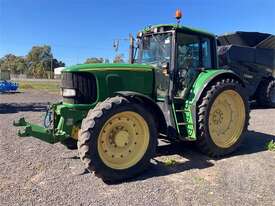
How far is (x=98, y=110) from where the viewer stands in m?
5.05

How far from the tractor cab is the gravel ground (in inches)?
54.9

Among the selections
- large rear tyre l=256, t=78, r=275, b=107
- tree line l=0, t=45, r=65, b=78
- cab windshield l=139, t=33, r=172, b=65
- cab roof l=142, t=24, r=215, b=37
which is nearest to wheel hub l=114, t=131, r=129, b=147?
cab windshield l=139, t=33, r=172, b=65

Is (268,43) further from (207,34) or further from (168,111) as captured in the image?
(168,111)

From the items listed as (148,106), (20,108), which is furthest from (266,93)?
(20,108)

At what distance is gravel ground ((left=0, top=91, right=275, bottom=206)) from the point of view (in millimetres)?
4543

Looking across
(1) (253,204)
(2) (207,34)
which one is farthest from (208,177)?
(2) (207,34)

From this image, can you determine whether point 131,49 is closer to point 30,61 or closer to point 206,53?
point 206,53

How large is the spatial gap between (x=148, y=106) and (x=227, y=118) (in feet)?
6.50

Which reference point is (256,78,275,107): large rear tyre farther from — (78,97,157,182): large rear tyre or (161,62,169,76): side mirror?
(78,97,157,182): large rear tyre

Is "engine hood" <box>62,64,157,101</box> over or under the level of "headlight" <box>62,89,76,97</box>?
over

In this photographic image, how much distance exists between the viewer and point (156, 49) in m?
6.60

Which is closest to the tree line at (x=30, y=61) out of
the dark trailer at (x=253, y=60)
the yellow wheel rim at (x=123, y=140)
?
the dark trailer at (x=253, y=60)

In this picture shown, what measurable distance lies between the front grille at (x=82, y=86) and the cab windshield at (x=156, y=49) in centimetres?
154

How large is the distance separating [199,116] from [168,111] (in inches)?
22.1
